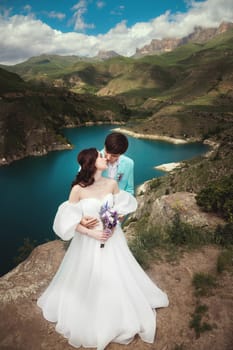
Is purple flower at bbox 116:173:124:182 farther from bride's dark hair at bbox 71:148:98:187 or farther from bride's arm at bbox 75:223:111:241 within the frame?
bride's arm at bbox 75:223:111:241

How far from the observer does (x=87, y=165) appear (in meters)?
5.20

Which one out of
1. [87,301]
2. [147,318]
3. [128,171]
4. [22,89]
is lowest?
[147,318]

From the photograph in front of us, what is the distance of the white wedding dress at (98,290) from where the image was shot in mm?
5562

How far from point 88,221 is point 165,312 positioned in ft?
9.50

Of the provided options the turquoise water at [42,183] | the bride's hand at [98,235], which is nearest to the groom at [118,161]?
the bride's hand at [98,235]

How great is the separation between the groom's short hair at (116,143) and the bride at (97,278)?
0.40 meters

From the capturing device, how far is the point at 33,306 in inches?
273

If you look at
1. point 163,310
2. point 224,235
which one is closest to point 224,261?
point 224,235

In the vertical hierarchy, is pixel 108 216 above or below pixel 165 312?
above

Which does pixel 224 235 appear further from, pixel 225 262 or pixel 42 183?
pixel 42 183

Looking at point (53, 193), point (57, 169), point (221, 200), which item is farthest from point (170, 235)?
point (57, 169)

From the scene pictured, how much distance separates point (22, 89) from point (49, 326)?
18711 cm

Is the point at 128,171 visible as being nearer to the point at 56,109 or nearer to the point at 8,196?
the point at 8,196

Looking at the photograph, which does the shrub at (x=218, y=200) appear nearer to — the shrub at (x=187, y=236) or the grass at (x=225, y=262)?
the shrub at (x=187, y=236)
